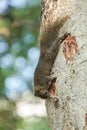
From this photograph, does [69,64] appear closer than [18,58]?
Yes

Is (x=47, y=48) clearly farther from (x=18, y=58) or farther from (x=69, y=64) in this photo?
(x=18, y=58)

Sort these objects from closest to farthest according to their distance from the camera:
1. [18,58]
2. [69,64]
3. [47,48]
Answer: [69,64] → [47,48] → [18,58]

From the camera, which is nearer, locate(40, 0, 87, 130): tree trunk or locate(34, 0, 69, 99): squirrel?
locate(40, 0, 87, 130): tree trunk

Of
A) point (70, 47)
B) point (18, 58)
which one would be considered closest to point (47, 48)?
point (70, 47)

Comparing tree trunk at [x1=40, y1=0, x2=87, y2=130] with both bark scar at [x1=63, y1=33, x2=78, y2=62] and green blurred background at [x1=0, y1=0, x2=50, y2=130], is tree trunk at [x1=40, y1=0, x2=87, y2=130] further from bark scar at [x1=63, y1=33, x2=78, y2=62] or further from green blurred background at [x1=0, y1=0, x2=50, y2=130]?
green blurred background at [x1=0, y1=0, x2=50, y2=130]

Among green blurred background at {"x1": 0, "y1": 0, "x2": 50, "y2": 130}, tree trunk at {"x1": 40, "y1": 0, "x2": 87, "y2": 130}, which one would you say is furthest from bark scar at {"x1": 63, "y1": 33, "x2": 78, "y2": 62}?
green blurred background at {"x1": 0, "y1": 0, "x2": 50, "y2": 130}

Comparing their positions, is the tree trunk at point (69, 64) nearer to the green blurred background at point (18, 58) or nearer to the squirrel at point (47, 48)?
the squirrel at point (47, 48)

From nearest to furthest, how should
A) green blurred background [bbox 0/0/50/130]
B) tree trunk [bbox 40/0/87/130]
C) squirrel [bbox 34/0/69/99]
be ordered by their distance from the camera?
tree trunk [bbox 40/0/87/130] < squirrel [bbox 34/0/69/99] < green blurred background [bbox 0/0/50/130]

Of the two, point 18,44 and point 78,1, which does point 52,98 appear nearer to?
point 78,1

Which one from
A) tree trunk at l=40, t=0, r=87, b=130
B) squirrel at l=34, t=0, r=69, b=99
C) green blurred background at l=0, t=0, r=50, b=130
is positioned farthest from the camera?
green blurred background at l=0, t=0, r=50, b=130
